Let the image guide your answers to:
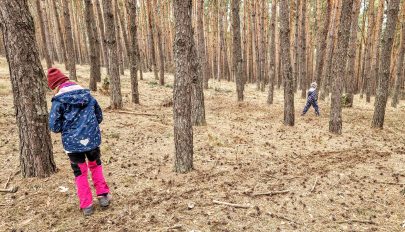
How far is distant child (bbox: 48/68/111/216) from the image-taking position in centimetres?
384

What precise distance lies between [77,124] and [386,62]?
9767 mm

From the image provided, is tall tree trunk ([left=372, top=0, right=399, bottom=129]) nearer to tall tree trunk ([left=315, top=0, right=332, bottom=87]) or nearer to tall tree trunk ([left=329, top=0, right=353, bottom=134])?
tall tree trunk ([left=329, top=0, right=353, bottom=134])

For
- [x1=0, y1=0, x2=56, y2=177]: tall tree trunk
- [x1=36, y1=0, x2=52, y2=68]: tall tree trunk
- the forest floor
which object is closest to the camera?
the forest floor

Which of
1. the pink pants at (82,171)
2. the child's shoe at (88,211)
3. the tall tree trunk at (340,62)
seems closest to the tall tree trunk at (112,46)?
the pink pants at (82,171)

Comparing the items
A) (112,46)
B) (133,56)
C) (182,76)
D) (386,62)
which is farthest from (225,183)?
(133,56)

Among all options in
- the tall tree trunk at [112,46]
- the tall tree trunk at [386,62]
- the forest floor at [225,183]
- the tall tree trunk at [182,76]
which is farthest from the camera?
the tall tree trunk at [112,46]

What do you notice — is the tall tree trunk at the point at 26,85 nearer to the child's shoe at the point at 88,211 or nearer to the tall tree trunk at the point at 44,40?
the child's shoe at the point at 88,211

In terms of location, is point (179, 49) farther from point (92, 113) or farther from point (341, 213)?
point (341, 213)

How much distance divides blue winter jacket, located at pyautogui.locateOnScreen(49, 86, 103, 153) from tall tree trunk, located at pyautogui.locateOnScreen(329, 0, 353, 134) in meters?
7.84

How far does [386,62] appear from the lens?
9.45m

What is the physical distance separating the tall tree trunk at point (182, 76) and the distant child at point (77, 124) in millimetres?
1473

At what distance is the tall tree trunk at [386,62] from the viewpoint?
901 centimetres

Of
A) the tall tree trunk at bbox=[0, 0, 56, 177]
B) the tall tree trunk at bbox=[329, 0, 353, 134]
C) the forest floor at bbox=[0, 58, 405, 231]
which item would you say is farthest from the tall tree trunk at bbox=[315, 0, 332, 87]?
the tall tree trunk at bbox=[0, 0, 56, 177]

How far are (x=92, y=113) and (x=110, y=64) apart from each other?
633cm
